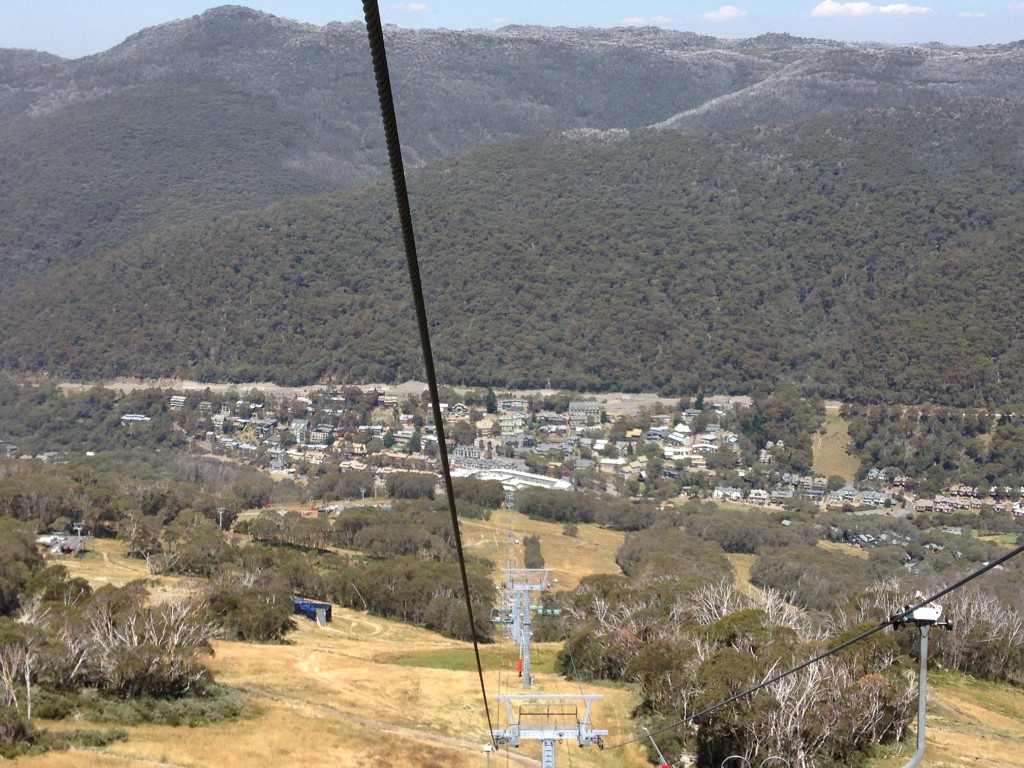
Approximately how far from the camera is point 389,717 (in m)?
25.7

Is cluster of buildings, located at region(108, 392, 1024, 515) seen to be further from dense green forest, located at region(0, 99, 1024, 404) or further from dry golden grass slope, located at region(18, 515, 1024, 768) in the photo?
dry golden grass slope, located at region(18, 515, 1024, 768)

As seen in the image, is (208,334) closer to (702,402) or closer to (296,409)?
(296,409)

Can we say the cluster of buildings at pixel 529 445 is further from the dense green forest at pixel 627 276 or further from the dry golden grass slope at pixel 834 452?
the dense green forest at pixel 627 276

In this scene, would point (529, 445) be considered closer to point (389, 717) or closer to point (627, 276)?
point (627, 276)

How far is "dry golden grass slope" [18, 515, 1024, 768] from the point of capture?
21.9 m

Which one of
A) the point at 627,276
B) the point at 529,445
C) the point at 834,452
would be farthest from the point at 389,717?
the point at 627,276

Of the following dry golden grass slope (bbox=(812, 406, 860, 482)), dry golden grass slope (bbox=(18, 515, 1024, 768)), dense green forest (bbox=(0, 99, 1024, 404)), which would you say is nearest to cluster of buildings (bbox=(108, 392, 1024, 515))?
dry golden grass slope (bbox=(812, 406, 860, 482))

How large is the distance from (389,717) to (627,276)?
10833cm

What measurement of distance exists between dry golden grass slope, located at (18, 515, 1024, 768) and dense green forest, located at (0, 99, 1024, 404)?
7230 centimetres

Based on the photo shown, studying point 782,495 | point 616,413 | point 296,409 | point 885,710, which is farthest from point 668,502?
point 885,710

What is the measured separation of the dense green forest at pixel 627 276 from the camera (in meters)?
111

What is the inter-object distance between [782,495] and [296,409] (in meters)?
43.2

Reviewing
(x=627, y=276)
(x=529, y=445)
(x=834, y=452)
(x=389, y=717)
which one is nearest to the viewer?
(x=389, y=717)

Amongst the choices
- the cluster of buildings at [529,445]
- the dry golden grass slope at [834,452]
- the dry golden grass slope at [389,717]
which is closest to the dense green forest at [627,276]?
the dry golden grass slope at [834,452]
